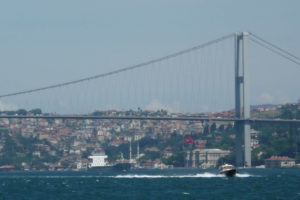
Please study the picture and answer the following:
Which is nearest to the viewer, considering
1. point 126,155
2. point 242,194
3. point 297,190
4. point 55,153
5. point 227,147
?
point 242,194

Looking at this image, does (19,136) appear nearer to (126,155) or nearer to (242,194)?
(126,155)

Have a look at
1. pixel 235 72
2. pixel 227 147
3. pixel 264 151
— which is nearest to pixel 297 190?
pixel 235 72

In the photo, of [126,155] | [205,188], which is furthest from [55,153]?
[205,188]

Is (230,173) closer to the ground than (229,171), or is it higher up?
closer to the ground

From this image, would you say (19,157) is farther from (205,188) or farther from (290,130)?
(205,188)

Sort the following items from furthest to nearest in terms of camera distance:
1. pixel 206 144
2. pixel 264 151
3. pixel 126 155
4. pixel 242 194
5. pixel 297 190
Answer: pixel 126 155, pixel 206 144, pixel 264 151, pixel 297 190, pixel 242 194

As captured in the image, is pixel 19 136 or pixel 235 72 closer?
pixel 235 72

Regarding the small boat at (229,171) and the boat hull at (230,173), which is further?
the small boat at (229,171)

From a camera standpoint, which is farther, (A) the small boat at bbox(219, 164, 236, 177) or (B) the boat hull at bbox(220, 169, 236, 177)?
(A) the small boat at bbox(219, 164, 236, 177)

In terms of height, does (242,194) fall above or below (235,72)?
below
